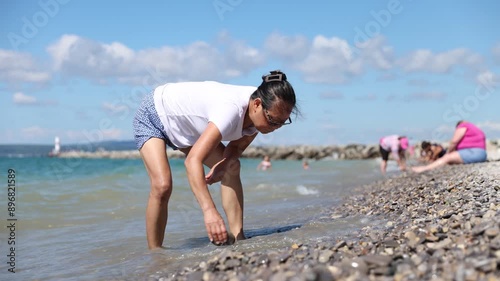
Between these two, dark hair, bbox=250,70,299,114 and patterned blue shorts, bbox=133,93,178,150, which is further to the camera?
patterned blue shorts, bbox=133,93,178,150

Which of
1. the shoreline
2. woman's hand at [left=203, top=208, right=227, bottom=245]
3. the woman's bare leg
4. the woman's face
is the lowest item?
woman's hand at [left=203, top=208, right=227, bottom=245]

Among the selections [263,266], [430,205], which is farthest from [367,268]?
[430,205]

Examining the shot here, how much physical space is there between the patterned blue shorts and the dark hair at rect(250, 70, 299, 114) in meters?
0.82

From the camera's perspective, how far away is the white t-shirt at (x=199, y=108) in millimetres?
3627

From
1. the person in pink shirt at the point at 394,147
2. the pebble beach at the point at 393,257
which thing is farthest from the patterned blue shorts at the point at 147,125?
the person in pink shirt at the point at 394,147

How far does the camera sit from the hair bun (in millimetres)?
3804

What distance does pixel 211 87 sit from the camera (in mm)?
3852

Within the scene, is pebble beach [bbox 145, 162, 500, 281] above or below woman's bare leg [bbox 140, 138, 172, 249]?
below

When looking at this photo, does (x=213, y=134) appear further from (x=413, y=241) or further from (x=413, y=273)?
(x=413, y=273)

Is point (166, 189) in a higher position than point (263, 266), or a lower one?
higher

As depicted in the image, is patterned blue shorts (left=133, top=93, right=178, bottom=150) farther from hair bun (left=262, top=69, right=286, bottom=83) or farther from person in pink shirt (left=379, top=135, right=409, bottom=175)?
person in pink shirt (left=379, top=135, right=409, bottom=175)

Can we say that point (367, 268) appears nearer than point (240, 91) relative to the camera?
Yes

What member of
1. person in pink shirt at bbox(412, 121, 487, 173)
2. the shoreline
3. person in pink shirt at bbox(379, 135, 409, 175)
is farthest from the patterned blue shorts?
the shoreline

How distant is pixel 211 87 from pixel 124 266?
1.49 m
